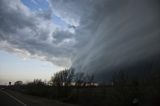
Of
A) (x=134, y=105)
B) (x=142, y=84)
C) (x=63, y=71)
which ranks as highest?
(x=63, y=71)

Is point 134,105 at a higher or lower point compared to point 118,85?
lower

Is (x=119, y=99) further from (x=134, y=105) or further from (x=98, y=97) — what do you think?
(x=98, y=97)

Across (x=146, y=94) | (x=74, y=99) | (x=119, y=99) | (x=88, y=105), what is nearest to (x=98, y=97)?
(x=88, y=105)

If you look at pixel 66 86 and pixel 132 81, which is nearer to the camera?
pixel 132 81

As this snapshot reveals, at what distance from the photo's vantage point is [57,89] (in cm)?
5309

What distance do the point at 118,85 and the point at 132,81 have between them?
1287 millimetres

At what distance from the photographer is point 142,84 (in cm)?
2548

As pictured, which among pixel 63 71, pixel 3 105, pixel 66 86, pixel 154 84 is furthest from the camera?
pixel 63 71

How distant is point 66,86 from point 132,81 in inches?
1038

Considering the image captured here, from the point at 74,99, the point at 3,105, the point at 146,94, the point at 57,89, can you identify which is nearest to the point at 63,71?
the point at 57,89

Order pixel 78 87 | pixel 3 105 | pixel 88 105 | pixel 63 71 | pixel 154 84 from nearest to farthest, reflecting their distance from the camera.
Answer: pixel 154 84 < pixel 3 105 < pixel 88 105 < pixel 78 87 < pixel 63 71

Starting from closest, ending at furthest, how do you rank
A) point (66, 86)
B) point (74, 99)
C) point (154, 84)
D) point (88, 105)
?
point (154, 84)
point (88, 105)
point (74, 99)
point (66, 86)

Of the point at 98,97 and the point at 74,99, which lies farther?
the point at 74,99

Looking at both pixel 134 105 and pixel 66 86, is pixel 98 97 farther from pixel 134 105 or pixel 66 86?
pixel 66 86
